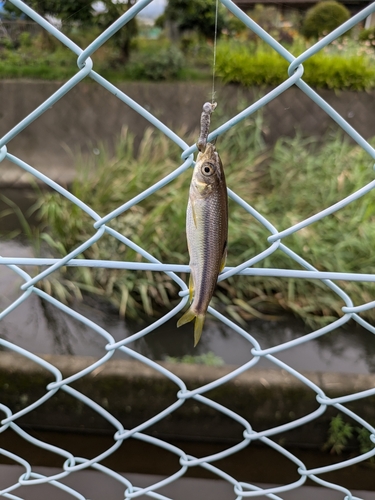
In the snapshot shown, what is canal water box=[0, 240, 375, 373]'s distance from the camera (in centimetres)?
177

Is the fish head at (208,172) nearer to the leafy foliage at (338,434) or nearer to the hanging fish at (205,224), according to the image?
the hanging fish at (205,224)

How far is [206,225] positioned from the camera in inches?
18.4

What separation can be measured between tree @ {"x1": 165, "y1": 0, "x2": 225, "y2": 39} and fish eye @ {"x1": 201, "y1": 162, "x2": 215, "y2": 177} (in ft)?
15.3

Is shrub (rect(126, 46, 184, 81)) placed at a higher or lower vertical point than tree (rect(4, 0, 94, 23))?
higher

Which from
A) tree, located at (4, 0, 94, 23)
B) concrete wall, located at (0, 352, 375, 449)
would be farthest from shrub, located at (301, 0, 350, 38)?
concrete wall, located at (0, 352, 375, 449)

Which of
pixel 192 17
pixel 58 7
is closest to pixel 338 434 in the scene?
pixel 58 7

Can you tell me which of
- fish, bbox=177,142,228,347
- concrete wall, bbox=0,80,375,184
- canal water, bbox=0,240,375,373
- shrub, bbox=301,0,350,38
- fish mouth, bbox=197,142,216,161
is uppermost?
concrete wall, bbox=0,80,375,184

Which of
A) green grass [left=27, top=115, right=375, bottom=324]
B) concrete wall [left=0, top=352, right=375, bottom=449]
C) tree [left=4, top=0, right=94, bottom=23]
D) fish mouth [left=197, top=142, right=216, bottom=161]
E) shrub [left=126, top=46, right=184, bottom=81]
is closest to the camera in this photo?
fish mouth [left=197, top=142, right=216, bottom=161]

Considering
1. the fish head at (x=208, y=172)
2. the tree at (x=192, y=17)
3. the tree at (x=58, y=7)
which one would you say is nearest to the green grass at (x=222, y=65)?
the tree at (x=192, y=17)

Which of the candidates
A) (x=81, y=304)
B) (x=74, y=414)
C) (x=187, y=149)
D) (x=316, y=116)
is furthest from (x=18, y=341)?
(x=316, y=116)

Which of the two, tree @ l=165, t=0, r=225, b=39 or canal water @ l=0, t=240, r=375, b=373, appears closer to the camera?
canal water @ l=0, t=240, r=375, b=373

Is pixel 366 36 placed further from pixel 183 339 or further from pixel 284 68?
pixel 183 339

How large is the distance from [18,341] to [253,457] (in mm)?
1117

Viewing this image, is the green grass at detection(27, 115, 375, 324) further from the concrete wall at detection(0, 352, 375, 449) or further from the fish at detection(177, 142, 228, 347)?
the fish at detection(177, 142, 228, 347)
